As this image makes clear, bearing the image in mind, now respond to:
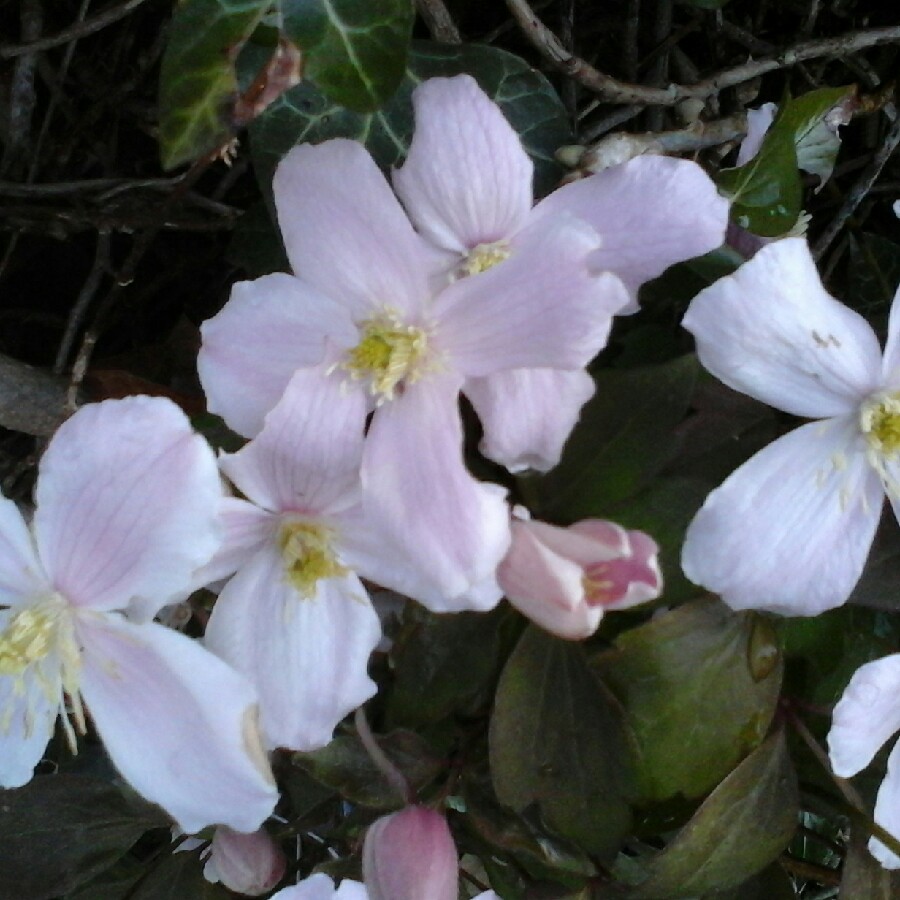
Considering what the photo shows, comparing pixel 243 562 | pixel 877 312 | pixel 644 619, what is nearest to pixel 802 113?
pixel 877 312

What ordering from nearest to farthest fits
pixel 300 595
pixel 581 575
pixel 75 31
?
pixel 581 575 < pixel 300 595 < pixel 75 31

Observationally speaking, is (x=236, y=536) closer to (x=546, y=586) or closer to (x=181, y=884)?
(x=546, y=586)

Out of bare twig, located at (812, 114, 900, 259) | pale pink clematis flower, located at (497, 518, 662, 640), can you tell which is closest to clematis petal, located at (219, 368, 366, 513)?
pale pink clematis flower, located at (497, 518, 662, 640)

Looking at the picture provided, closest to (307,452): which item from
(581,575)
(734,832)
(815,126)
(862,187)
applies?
(581,575)

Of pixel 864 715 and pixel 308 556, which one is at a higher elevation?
pixel 308 556

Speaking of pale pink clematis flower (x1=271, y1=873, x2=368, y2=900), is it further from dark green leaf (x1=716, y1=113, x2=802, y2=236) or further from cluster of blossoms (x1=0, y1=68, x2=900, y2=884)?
dark green leaf (x1=716, y1=113, x2=802, y2=236)

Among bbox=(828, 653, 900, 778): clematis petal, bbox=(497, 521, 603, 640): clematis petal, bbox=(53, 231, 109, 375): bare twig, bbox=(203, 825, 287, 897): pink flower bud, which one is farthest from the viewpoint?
bbox=(53, 231, 109, 375): bare twig
